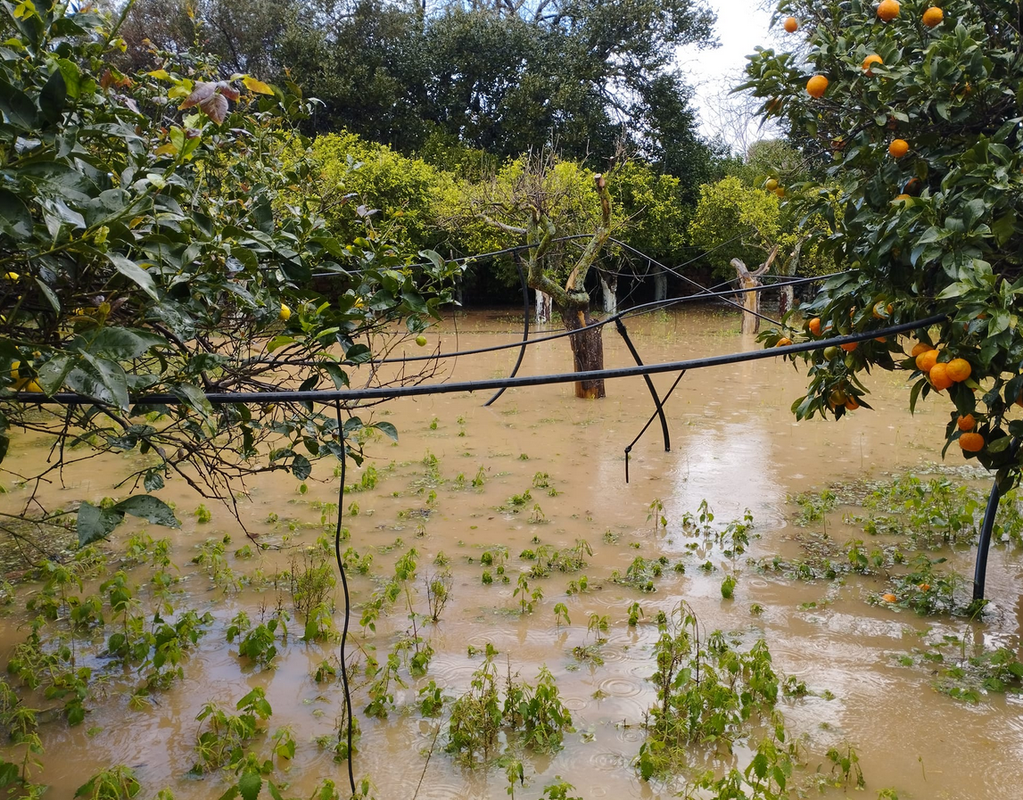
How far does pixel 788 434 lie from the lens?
761 centimetres

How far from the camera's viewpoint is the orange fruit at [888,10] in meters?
2.82

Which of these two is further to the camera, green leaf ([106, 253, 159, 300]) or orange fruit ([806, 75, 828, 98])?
orange fruit ([806, 75, 828, 98])

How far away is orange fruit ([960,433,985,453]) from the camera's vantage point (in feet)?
8.59

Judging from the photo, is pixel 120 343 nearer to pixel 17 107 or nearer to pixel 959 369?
pixel 17 107

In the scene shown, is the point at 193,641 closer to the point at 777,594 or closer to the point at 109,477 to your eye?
the point at 777,594

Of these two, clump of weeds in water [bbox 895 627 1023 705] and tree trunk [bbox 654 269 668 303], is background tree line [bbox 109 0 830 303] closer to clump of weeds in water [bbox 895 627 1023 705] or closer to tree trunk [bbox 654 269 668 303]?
tree trunk [bbox 654 269 668 303]

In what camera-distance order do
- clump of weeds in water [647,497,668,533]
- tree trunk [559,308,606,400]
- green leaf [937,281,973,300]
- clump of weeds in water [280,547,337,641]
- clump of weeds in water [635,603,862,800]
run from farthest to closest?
1. tree trunk [559,308,606,400]
2. clump of weeds in water [647,497,668,533]
3. clump of weeds in water [280,547,337,641]
4. clump of weeds in water [635,603,862,800]
5. green leaf [937,281,973,300]

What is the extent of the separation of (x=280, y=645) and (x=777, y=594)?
242 cm

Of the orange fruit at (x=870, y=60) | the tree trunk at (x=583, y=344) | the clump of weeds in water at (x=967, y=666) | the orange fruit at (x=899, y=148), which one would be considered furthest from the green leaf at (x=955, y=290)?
the tree trunk at (x=583, y=344)

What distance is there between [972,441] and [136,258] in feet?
8.34

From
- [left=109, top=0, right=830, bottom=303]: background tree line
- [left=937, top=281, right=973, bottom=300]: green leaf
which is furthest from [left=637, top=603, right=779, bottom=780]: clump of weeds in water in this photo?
[left=109, top=0, right=830, bottom=303]: background tree line

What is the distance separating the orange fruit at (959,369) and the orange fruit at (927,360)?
0.07 meters

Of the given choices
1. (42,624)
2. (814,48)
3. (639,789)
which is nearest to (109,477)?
(42,624)

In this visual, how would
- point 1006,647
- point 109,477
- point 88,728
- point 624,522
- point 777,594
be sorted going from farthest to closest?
point 109,477
point 624,522
point 777,594
point 1006,647
point 88,728
